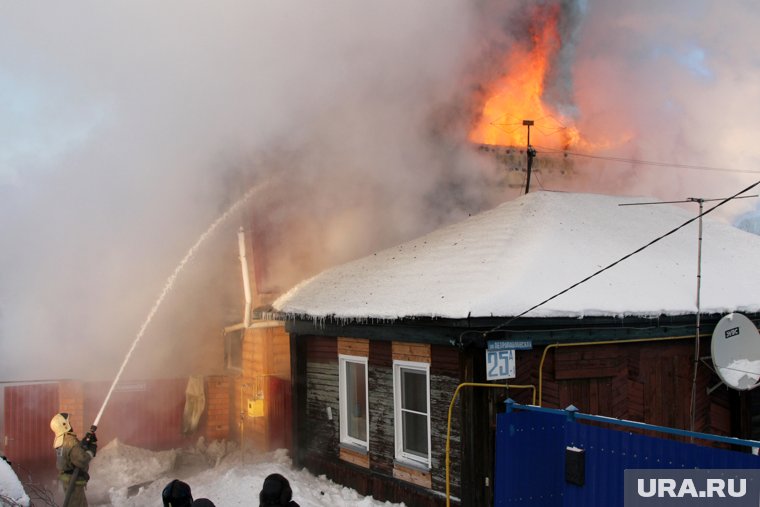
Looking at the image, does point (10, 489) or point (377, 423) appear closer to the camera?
point (10, 489)

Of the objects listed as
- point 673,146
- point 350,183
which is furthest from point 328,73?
point 673,146

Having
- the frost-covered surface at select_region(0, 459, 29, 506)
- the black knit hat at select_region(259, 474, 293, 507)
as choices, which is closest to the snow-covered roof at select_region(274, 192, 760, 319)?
the black knit hat at select_region(259, 474, 293, 507)

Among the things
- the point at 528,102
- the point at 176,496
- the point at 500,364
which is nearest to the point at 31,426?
the point at 176,496

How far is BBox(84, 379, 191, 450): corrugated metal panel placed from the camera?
13117 mm

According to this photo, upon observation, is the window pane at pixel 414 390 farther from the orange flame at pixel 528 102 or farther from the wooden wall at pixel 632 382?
the orange flame at pixel 528 102

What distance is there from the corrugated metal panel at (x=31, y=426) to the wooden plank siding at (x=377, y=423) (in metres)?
5.01

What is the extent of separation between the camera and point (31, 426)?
12539 millimetres

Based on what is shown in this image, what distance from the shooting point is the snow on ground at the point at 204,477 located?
983cm

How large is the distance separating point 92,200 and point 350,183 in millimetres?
6123

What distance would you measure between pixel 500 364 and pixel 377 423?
2616 millimetres

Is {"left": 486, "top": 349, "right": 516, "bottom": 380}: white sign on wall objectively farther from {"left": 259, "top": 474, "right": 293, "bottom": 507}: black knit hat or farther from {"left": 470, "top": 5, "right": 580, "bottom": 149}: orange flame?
{"left": 470, "top": 5, "right": 580, "bottom": 149}: orange flame

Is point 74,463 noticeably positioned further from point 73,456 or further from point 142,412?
point 142,412

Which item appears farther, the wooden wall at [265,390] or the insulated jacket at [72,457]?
the wooden wall at [265,390]

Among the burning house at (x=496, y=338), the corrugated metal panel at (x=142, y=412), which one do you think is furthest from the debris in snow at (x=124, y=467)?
the burning house at (x=496, y=338)
